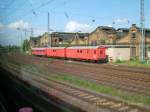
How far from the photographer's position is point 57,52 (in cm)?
4641

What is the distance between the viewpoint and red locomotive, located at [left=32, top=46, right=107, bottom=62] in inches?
1417

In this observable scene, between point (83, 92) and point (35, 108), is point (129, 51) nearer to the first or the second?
point (83, 92)

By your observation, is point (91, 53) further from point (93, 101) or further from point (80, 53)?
point (93, 101)

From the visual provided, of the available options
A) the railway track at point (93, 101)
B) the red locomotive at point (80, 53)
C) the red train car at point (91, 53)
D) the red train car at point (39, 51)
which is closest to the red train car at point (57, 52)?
the red locomotive at point (80, 53)

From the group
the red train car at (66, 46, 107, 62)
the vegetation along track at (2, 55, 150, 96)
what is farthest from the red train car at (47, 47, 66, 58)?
the vegetation along track at (2, 55, 150, 96)

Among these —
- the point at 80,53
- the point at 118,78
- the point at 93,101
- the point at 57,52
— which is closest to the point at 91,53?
the point at 80,53

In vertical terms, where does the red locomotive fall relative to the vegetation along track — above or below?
above

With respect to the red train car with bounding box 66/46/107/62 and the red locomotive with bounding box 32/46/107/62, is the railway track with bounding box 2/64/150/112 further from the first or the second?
the red locomotive with bounding box 32/46/107/62

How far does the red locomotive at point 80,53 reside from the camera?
1417 inches

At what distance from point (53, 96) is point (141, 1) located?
20001 mm

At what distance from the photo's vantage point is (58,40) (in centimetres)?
5234

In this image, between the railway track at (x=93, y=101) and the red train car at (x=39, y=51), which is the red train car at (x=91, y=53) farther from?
the railway track at (x=93, y=101)

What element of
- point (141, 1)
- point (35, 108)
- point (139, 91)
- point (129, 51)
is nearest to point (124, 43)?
point (129, 51)

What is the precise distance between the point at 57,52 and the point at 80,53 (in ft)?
28.1
